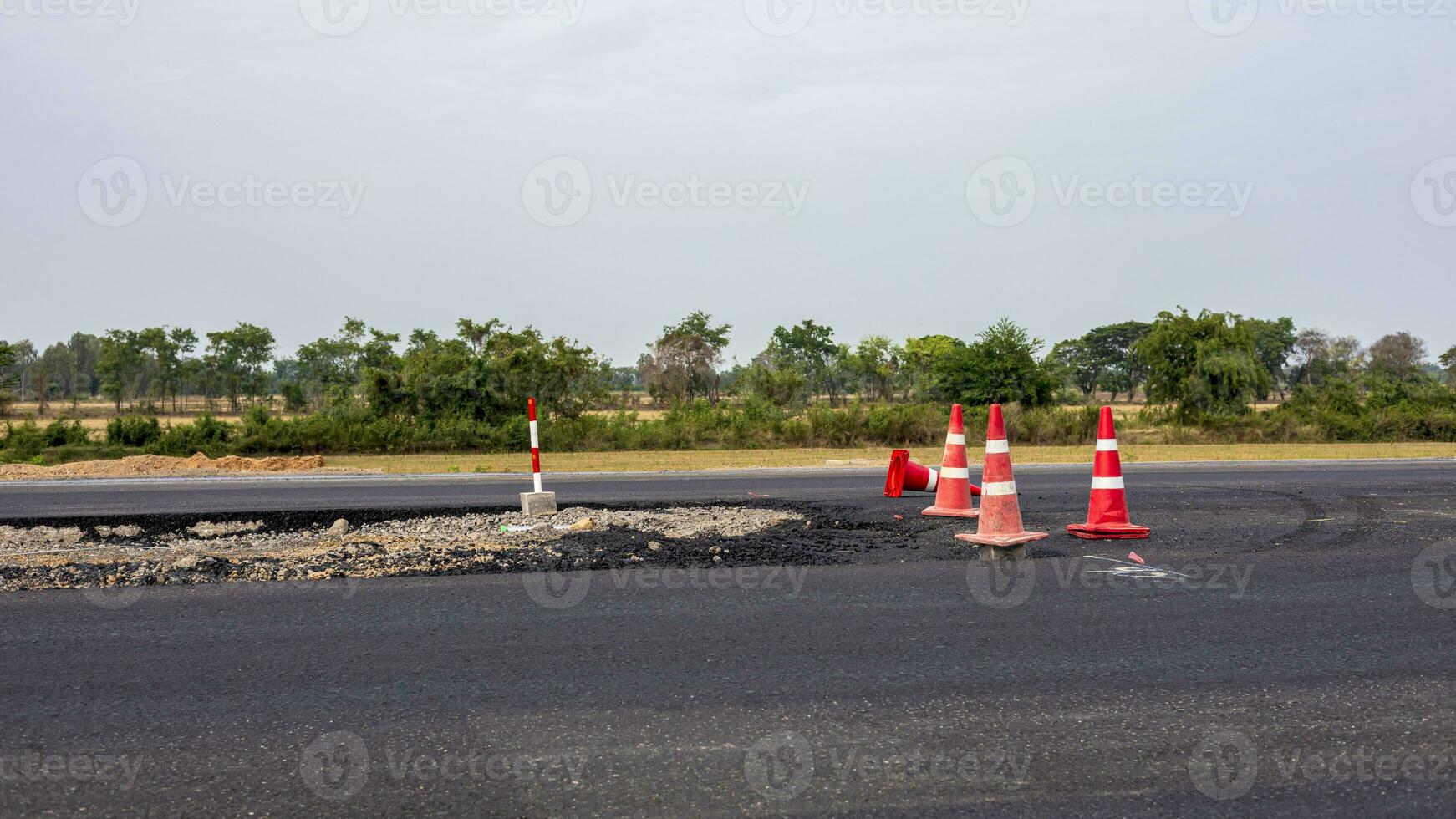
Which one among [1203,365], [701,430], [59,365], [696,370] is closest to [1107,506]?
[701,430]

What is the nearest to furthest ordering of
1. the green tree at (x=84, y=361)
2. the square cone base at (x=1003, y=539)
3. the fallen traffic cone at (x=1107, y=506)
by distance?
the square cone base at (x=1003, y=539)
the fallen traffic cone at (x=1107, y=506)
the green tree at (x=84, y=361)

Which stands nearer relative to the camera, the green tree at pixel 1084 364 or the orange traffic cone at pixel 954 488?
the orange traffic cone at pixel 954 488

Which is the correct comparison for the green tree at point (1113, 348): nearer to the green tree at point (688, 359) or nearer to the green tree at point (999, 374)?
the green tree at point (688, 359)

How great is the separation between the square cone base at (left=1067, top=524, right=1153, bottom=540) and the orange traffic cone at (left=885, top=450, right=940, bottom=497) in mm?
3588

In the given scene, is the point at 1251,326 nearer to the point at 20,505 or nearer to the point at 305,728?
the point at 20,505

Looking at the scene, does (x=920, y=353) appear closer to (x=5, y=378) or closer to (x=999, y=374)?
(x=999, y=374)

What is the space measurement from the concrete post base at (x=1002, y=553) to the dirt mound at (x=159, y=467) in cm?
1699


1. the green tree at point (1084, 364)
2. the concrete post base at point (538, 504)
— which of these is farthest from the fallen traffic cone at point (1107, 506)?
the green tree at point (1084, 364)

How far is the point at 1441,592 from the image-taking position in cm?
709

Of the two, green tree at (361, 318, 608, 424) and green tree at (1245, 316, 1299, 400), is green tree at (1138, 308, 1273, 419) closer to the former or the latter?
green tree at (361, 318, 608, 424)

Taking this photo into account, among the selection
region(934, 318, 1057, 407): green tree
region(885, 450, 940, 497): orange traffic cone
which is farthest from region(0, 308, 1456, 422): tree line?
region(885, 450, 940, 497): orange traffic cone

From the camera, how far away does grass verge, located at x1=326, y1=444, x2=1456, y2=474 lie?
23.0 m

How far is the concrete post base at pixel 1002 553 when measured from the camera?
8445 millimetres

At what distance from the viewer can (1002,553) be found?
8.46 m
